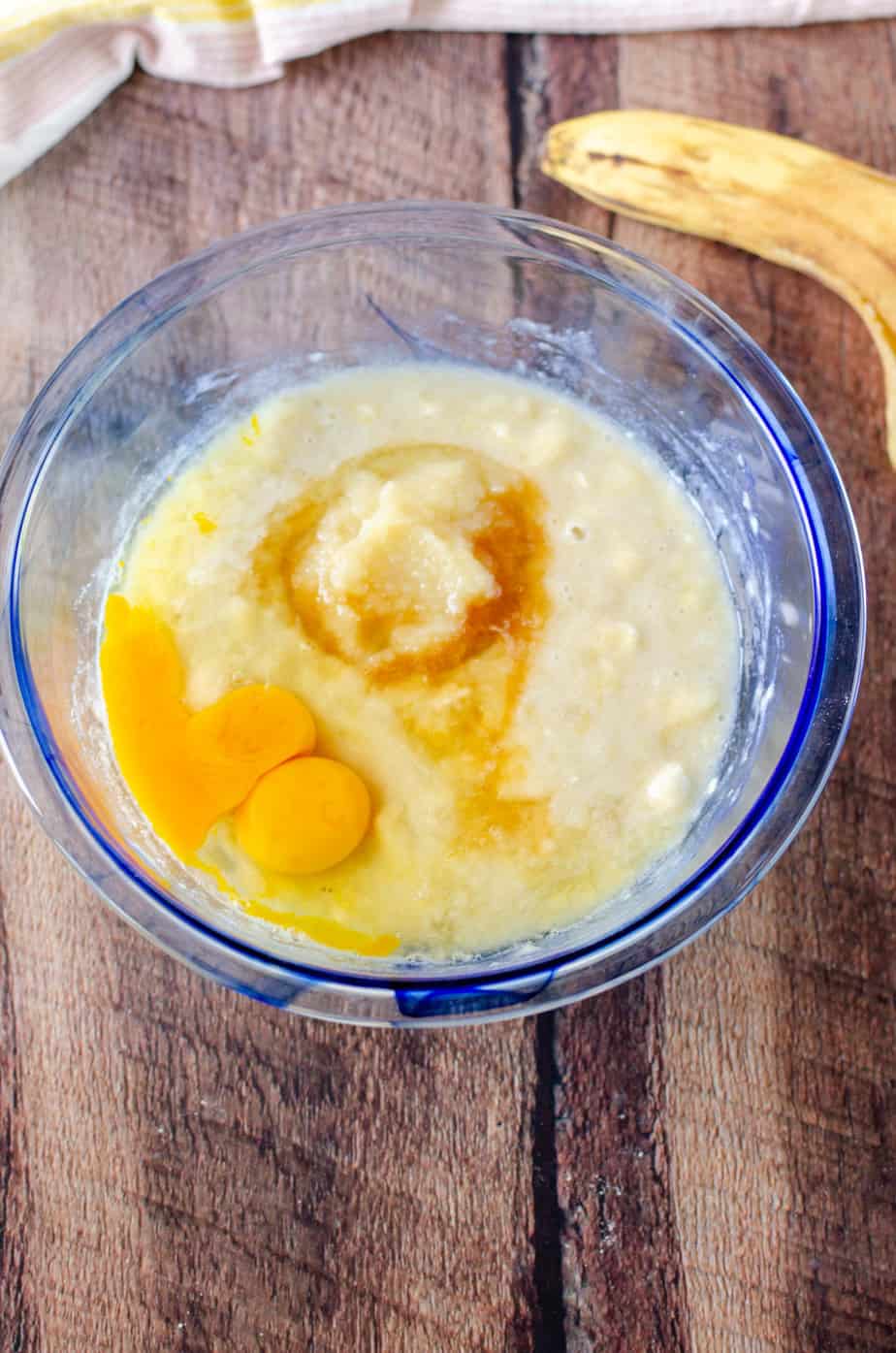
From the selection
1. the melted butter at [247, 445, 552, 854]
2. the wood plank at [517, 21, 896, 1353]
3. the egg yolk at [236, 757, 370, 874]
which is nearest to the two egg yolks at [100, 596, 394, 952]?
the egg yolk at [236, 757, 370, 874]

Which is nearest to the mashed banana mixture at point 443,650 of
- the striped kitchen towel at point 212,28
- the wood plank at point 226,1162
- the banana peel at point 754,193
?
the wood plank at point 226,1162

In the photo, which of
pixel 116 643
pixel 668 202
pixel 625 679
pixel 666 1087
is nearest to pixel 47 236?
pixel 116 643

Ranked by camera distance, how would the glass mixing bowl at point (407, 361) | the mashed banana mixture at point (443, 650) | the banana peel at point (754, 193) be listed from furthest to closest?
the banana peel at point (754, 193)
the mashed banana mixture at point (443, 650)
the glass mixing bowl at point (407, 361)

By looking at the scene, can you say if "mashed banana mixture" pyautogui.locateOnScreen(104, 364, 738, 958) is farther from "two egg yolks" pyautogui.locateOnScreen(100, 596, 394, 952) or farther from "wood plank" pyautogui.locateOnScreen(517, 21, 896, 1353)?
"wood plank" pyautogui.locateOnScreen(517, 21, 896, 1353)

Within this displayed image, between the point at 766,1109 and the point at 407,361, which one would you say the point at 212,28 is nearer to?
the point at 407,361

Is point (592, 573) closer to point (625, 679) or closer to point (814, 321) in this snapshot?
point (625, 679)

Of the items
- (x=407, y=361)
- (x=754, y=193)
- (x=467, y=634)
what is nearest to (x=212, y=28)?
(x=407, y=361)

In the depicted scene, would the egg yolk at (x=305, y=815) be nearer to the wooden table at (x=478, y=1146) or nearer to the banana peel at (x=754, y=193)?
the wooden table at (x=478, y=1146)
